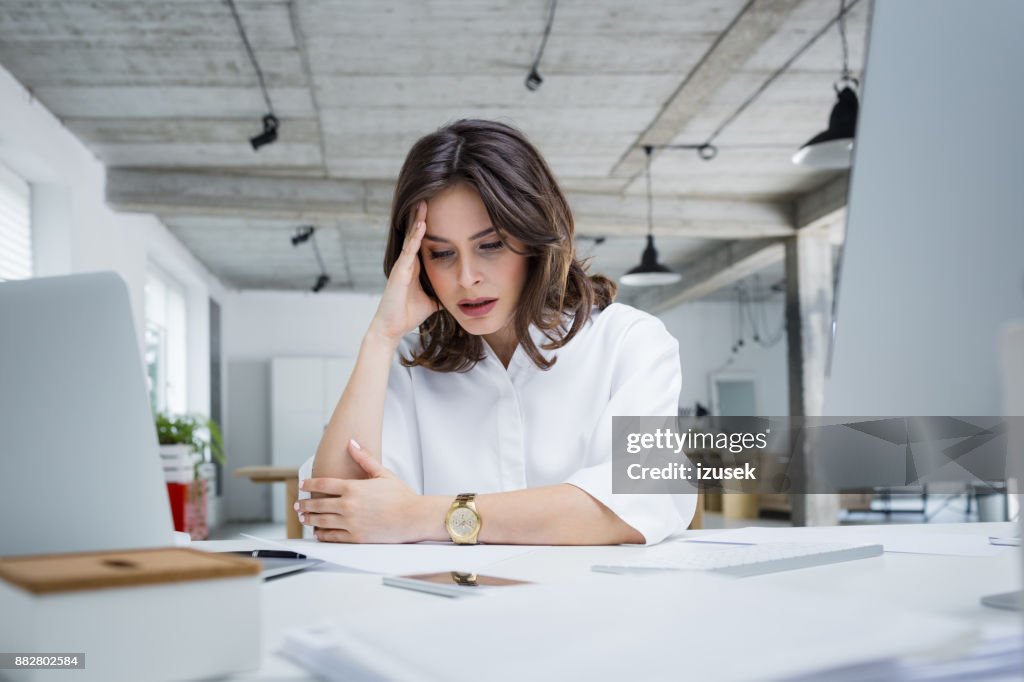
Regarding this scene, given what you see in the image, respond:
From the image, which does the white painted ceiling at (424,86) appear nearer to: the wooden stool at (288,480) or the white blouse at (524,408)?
the wooden stool at (288,480)

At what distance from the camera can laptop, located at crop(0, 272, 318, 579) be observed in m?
0.77

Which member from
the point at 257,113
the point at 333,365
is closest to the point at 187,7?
the point at 257,113

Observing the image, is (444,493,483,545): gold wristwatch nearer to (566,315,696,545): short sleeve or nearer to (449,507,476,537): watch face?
(449,507,476,537): watch face

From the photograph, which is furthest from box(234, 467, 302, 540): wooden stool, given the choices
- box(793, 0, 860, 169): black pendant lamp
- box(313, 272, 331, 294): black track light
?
box(313, 272, 331, 294): black track light

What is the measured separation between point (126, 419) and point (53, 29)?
14.7 feet

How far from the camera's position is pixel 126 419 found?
79cm

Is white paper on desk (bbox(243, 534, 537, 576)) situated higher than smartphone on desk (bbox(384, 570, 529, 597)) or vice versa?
smartphone on desk (bbox(384, 570, 529, 597))

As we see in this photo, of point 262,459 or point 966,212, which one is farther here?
point 262,459

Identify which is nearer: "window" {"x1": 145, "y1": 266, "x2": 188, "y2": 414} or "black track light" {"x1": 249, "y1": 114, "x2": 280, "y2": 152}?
"black track light" {"x1": 249, "y1": 114, "x2": 280, "y2": 152}

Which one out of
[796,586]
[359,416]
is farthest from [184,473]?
[796,586]

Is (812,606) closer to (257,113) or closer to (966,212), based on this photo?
(966,212)

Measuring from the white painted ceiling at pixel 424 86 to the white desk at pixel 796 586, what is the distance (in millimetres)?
3773

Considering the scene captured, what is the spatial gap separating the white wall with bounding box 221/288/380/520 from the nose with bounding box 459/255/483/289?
35.2 ft

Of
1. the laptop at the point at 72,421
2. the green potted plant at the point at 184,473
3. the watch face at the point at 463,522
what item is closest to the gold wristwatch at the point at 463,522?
the watch face at the point at 463,522
